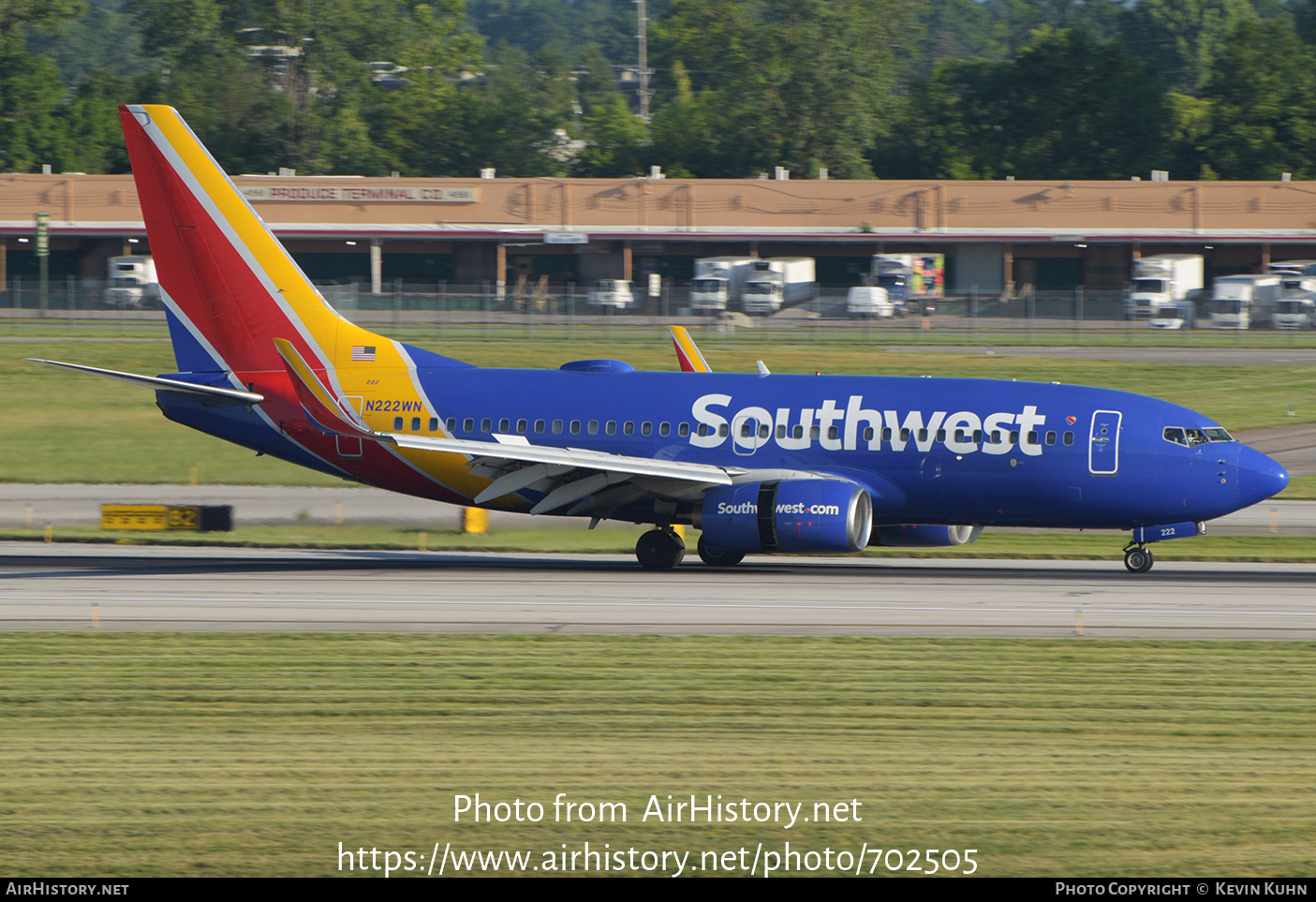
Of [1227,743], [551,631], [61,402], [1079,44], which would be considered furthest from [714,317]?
[1227,743]

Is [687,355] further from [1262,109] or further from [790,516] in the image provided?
[1262,109]

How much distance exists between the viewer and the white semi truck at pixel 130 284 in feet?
316

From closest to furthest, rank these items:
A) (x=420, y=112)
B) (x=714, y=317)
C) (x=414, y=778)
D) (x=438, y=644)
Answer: (x=414, y=778)
(x=438, y=644)
(x=714, y=317)
(x=420, y=112)

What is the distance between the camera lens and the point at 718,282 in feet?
335

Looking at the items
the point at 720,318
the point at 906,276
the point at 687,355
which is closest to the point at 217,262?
the point at 687,355

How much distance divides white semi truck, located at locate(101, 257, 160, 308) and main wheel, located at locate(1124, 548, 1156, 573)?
72599 millimetres

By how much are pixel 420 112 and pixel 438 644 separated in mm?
130832

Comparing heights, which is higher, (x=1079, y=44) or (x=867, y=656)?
(x=1079, y=44)

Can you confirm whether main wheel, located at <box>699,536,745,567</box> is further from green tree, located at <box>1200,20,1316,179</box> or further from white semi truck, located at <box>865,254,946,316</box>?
green tree, located at <box>1200,20,1316,179</box>

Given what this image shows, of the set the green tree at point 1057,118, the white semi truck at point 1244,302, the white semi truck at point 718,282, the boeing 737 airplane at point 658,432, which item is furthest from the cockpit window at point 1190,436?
the green tree at point 1057,118

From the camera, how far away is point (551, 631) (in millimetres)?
27141

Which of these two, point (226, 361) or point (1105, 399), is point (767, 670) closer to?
point (1105, 399)

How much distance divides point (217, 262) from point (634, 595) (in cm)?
1357

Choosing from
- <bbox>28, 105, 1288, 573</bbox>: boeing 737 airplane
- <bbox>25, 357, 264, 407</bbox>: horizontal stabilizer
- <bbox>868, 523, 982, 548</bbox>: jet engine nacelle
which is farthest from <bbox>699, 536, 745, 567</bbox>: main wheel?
<bbox>25, 357, 264, 407</bbox>: horizontal stabilizer
